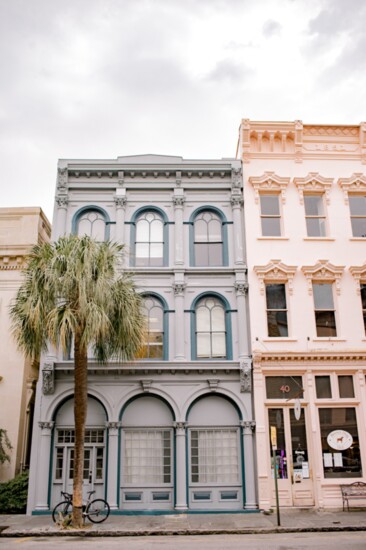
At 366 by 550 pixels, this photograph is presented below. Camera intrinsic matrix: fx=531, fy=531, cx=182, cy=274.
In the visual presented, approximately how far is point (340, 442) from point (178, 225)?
997 cm

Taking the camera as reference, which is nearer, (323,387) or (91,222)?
(323,387)

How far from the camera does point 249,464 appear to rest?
59.6ft

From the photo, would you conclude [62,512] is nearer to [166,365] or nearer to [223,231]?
[166,365]

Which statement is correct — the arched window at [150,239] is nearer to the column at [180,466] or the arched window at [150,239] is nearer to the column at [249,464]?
the column at [180,466]

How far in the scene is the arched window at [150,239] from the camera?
2089 cm

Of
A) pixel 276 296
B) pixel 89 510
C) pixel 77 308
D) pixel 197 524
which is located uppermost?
pixel 276 296

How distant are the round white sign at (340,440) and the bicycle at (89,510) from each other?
801 centimetres

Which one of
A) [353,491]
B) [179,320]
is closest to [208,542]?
[353,491]

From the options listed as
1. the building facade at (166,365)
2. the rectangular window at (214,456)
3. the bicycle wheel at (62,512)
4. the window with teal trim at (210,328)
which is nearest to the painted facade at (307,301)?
the building facade at (166,365)

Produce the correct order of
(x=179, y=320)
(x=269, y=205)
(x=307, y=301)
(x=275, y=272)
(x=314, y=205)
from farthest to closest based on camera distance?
(x=314, y=205)
(x=269, y=205)
(x=275, y=272)
(x=307, y=301)
(x=179, y=320)

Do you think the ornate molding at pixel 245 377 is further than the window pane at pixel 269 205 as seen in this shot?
No

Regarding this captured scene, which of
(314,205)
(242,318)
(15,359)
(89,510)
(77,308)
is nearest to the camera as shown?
(77,308)

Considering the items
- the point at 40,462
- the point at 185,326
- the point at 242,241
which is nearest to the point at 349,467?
Answer: the point at 185,326

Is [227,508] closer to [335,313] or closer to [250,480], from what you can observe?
[250,480]
